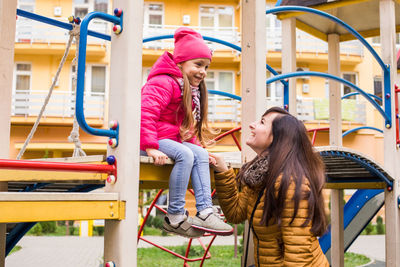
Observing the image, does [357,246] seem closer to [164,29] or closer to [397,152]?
[397,152]

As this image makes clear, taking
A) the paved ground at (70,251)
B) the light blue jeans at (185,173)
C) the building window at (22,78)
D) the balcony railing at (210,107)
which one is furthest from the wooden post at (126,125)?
the building window at (22,78)

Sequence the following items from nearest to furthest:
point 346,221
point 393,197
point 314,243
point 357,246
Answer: point 314,243 < point 393,197 < point 346,221 < point 357,246

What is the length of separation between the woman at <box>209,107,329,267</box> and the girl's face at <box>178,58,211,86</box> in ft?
1.35

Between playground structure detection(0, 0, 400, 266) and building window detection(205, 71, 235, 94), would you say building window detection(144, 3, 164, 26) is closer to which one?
building window detection(205, 71, 235, 94)

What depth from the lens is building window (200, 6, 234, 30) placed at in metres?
18.5

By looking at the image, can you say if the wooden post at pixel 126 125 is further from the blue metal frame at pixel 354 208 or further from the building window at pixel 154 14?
the building window at pixel 154 14

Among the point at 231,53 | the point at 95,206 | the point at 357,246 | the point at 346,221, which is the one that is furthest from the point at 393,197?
the point at 231,53

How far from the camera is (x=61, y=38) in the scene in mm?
17266

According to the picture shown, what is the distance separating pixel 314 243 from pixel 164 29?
636 inches

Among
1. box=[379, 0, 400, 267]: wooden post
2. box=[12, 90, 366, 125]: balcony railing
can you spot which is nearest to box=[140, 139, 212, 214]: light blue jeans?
box=[379, 0, 400, 267]: wooden post

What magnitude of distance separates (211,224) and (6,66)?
152cm

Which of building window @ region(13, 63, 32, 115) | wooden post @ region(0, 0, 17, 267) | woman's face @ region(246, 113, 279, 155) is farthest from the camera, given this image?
building window @ region(13, 63, 32, 115)

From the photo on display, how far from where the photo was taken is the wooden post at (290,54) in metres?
4.66

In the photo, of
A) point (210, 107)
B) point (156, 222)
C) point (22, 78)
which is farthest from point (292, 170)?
point (22, 78)
